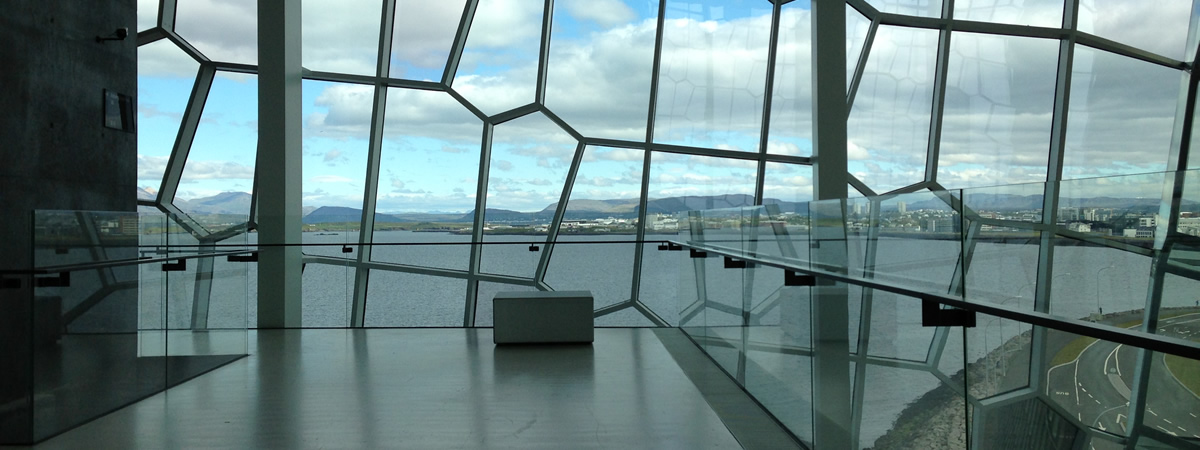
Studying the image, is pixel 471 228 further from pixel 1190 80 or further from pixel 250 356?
pixel 1190 80

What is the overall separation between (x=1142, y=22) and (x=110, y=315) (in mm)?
9079

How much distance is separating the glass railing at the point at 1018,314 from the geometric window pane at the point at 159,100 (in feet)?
26.7

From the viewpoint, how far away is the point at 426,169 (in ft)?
30.5

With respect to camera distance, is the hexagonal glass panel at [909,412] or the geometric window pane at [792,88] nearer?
the hexagonal glass panel at [909,412]

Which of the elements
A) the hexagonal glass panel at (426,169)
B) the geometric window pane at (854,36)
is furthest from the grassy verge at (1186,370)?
the hexagonal glass panel at (426,169)

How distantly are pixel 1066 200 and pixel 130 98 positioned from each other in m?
6.29

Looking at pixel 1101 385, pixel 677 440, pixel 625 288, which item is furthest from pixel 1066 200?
pixel 625 288

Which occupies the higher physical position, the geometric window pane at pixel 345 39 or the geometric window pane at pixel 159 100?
the geometric window pane at pixel 345 39

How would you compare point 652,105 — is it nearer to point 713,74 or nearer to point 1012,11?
point 713,74

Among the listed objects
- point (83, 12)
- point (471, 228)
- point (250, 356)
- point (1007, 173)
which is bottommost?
point (250, 356)

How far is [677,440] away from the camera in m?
3.88

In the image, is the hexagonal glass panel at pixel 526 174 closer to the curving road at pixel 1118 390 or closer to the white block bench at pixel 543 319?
the white block bench at pixel 543 319

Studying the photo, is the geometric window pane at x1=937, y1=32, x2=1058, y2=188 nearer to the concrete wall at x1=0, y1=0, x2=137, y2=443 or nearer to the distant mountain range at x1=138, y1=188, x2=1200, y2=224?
the distant mountain range at x1=138, y1=188, x2=1200, y2=224

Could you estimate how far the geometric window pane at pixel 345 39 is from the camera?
9.05 metres
